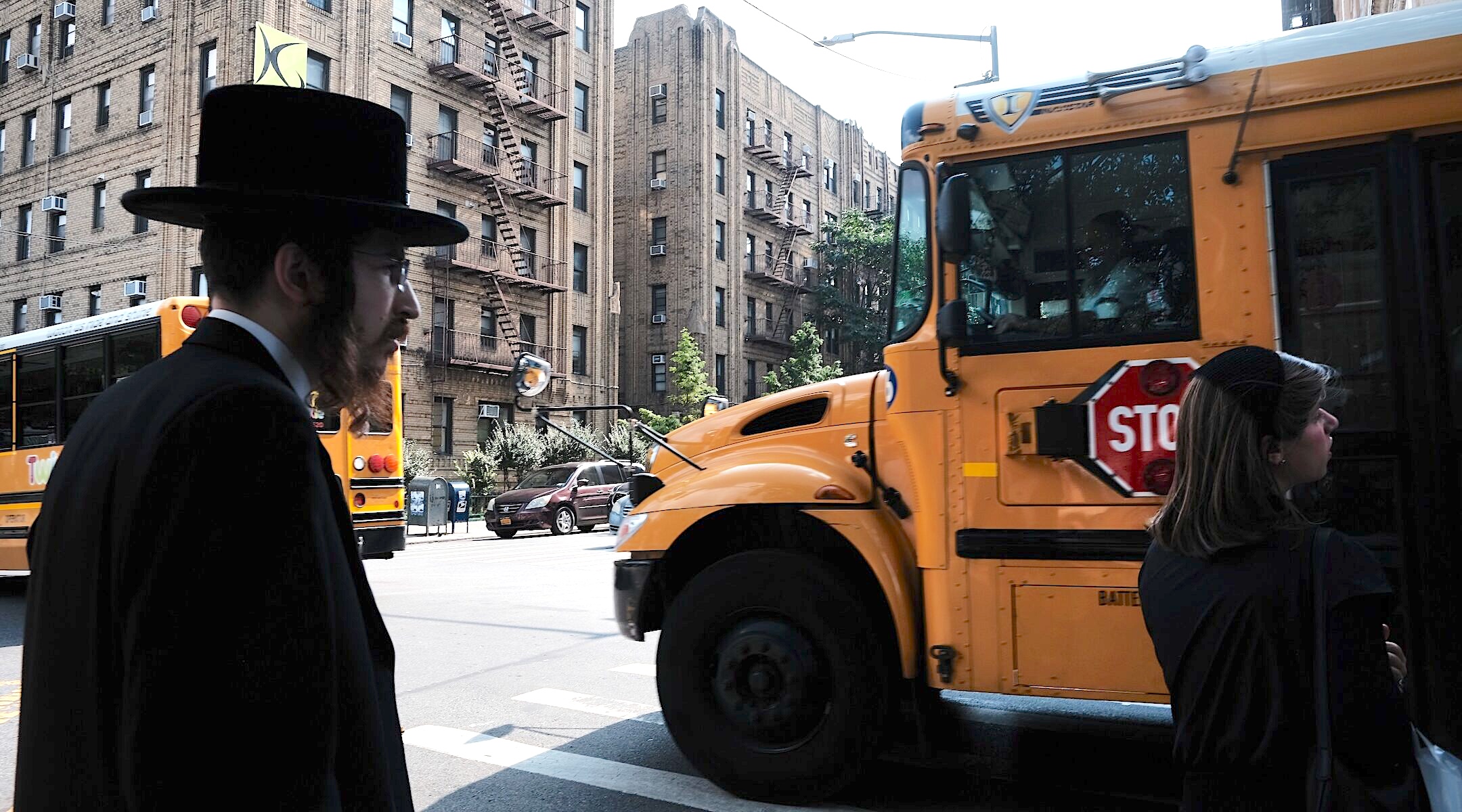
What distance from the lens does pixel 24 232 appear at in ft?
114

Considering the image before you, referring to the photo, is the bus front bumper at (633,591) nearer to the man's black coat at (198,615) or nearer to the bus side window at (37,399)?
the man's black coat at (198,615)

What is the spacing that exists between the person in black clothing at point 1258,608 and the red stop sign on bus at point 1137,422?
1.68m

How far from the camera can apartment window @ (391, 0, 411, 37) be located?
3133 cm

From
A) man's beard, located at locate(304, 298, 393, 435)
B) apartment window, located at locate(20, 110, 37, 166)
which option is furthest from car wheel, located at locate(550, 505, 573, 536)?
apartment window, located at locate(20, 110, 37, 166)

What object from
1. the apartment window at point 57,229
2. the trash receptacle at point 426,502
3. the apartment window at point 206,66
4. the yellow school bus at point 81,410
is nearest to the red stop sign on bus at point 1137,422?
the yellow school bus at point 81,410

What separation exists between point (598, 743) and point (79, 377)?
9177 millimetres

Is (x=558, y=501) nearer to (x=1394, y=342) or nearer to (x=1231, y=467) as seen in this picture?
(x=1394, y=342)

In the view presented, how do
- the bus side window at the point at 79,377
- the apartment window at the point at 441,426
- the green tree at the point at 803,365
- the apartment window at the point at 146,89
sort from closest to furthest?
the bus side window at the point at 79,377 → the apartment window at the point at 146,89 → the apartment window at the point at 441,426 → the green tree at the point at 803,365

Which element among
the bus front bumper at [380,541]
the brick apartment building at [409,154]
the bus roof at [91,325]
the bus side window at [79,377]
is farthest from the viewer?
the brick apartment building at [409,154]

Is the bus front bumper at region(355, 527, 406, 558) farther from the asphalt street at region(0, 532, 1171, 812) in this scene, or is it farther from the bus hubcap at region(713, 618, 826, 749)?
the bus hubcap at region(713, 618, 826, 749)

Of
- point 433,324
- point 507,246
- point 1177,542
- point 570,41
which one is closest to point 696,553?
point 1177,542

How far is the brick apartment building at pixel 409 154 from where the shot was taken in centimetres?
2966

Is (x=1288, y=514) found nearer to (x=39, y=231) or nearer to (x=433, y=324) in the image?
(x=433, y=324)

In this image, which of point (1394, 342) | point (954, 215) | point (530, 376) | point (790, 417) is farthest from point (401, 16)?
point (1394, 342)
